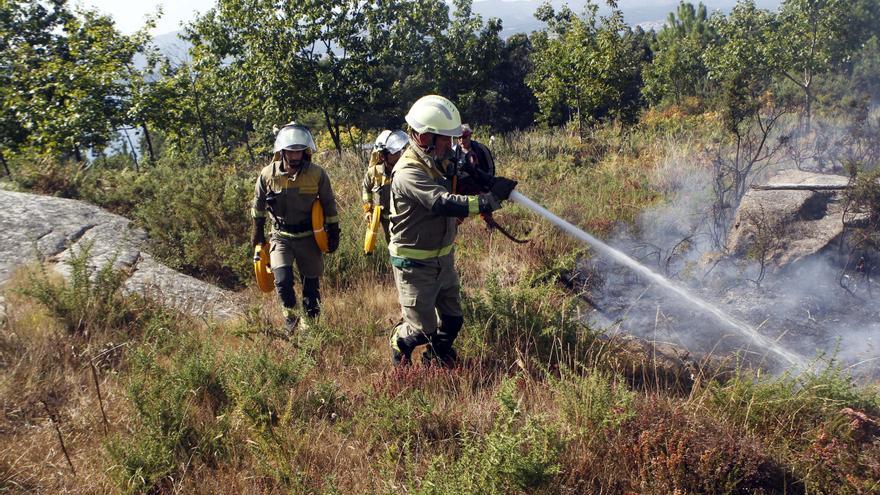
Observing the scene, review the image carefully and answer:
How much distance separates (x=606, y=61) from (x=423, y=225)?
39.7ft

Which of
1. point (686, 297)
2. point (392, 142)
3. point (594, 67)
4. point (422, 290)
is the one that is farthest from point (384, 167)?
point (594, 67)

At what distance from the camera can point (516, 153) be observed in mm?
10477

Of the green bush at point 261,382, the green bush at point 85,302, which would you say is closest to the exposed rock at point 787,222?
the green bush at point 261,382

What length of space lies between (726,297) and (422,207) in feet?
10.3

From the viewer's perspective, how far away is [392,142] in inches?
193

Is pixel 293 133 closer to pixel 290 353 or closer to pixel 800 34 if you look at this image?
pixel 290 353

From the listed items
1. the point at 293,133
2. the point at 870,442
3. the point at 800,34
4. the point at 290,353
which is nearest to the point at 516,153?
the point at 293,133

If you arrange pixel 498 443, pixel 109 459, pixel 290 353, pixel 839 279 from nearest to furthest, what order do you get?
pixel 498 443, pixel 109 459, pixel 290 353, pixel 839 279

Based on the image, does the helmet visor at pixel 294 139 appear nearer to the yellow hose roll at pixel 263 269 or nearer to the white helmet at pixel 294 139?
the white helmet at pixel 294 139

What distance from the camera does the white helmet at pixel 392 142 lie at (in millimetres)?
4848

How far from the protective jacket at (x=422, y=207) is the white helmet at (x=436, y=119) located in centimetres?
15

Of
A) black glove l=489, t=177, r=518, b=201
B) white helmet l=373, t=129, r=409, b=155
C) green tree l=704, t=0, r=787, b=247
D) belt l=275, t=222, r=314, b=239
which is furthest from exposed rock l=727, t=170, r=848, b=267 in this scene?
belt l=275, t=222, r=314, b=239

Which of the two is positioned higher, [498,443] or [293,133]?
[293,133]

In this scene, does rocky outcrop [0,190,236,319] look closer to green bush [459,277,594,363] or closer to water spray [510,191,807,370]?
green bush [459,277,594,363]
